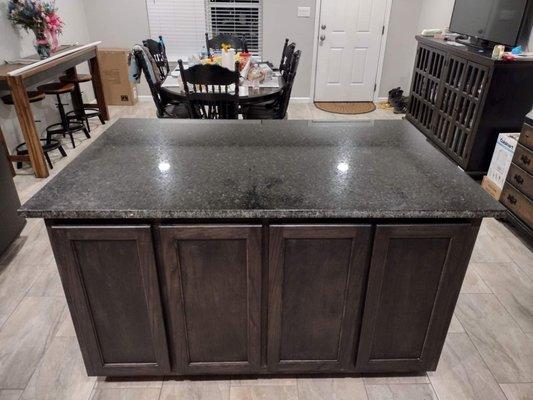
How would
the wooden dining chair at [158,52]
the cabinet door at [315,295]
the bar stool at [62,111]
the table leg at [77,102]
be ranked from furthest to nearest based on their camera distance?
the table leg at [77,102] < the wooden dining chair at [158,52] < the bar stool at [62,111] < the cabinet door at [315,295]

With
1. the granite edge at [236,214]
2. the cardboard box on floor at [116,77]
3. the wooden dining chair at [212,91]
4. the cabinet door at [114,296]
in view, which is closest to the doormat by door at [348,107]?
the cardboard box on floor at [116,77]

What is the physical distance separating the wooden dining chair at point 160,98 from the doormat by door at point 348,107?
2.73 metres

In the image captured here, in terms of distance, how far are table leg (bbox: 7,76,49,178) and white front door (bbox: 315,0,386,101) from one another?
3.92 meters

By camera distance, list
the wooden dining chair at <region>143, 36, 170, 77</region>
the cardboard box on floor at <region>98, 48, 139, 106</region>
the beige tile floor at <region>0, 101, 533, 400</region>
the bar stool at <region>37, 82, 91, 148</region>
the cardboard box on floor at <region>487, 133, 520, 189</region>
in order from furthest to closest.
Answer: the cardboard box on floor at <region>98, 48, 139, 106</region> < the wooden dining chair at <region>143, 36, 170, 77</region> < the bar stool at <region>37, 82, 91, 148</region> < the cardboard box on floor at <region>487, 133, 520, 189</region> < the beige tile floor at <region>0, 101, 533, 400</region>

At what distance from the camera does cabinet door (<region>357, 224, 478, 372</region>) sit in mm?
1370

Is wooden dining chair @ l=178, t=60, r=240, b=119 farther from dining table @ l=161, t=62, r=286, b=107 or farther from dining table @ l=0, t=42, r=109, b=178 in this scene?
dining table @ l=0, t=42, r=109, b=178

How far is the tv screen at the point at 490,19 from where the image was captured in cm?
323

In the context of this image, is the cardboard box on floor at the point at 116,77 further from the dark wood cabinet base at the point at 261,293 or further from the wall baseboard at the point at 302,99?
the dark wood cabinet base at the point at 261,293

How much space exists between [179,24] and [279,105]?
2931 mm

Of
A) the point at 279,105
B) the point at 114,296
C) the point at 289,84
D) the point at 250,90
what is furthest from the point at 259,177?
the point at 279,105

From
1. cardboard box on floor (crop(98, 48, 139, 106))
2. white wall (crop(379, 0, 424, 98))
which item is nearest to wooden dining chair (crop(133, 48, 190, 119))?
cardboard box on floor (crop(98, 48, 139, 106))

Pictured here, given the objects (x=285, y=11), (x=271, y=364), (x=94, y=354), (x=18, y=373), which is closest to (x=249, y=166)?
(x=271, y=364)

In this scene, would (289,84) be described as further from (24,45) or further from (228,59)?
(24,45)

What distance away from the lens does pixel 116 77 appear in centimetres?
539
